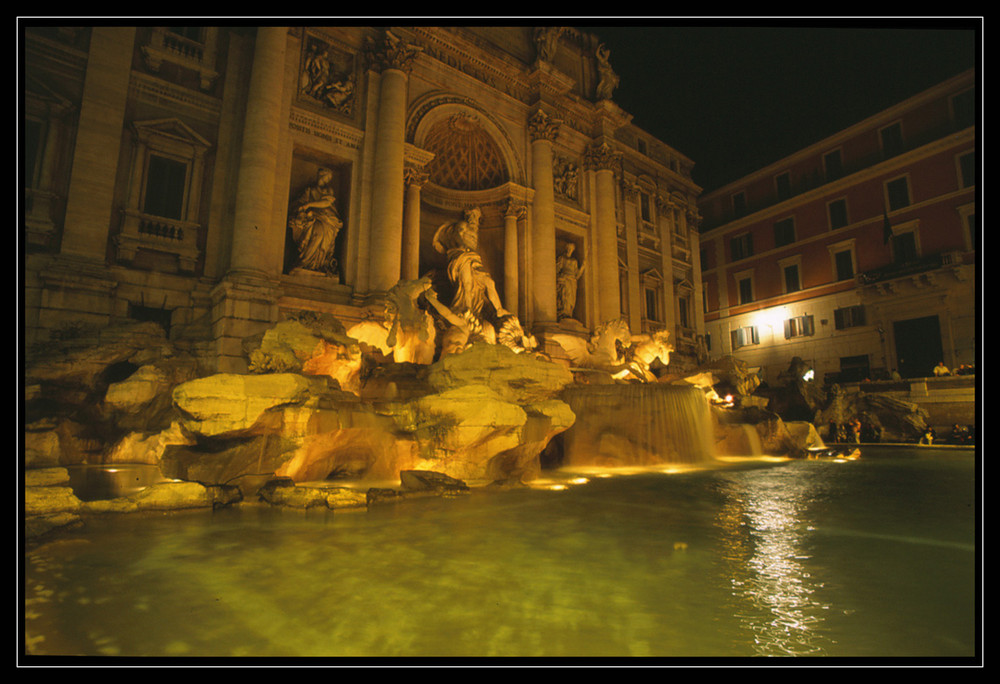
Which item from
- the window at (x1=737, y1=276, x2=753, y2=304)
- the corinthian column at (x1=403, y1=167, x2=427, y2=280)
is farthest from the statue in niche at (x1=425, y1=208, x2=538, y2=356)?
the window at (x1=737, y1=276, x2=753, y2=304)

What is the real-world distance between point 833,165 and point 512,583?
3126cm

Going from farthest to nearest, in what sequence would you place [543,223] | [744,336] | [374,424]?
[744,336]
[543,223]
[374,424]

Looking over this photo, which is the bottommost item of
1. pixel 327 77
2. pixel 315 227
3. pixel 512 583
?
pixel 512 583

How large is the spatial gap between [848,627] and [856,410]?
17161 mm

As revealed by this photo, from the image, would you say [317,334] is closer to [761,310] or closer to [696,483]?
[696,483]

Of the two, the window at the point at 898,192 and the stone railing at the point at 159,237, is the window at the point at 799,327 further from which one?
the stone railing at the point at 159,237

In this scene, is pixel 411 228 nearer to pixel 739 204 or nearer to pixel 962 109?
pixel 739 204

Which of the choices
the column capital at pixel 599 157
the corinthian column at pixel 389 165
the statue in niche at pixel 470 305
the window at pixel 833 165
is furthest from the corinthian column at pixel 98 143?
the window at pixel 833 165

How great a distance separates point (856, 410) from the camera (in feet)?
52.7

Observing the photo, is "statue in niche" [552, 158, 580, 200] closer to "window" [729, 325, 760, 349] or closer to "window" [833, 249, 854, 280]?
"window" [833, 249, 854, 280]

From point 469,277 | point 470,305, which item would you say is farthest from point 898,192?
point 470,305

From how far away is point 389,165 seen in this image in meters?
12.9

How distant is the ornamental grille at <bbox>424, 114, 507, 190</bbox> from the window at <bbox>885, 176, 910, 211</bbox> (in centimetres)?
1938

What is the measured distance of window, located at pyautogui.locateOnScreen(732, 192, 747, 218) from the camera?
99.8ft
